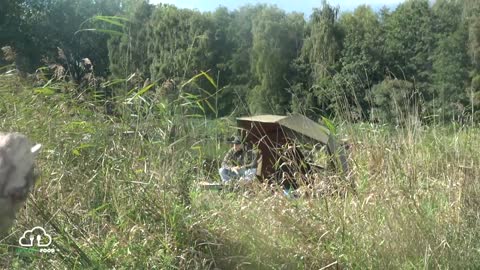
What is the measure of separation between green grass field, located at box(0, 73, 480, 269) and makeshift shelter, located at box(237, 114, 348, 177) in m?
0.62

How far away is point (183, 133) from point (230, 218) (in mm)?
687

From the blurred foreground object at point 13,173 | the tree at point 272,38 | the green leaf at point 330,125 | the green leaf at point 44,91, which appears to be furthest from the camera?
the tree at point 272,38

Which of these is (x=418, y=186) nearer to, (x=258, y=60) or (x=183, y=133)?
(x=183, y=133)

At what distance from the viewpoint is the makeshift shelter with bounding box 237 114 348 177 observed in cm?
440

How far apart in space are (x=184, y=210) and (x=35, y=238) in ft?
2.56

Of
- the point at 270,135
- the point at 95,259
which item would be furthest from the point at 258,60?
the point at 95,259

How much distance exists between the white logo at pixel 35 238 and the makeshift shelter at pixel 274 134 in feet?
5.92

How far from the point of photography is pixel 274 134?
4641 millimetres

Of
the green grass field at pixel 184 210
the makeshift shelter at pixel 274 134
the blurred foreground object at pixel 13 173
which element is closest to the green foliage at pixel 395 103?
the makeshift shelter at pixel 274 134

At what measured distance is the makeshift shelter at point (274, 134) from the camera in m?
4.40

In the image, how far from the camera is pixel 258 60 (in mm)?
27578

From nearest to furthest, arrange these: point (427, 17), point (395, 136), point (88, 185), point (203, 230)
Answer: point (203, 230)
point (88, 185)
point (395, 136)
point (427, 17)

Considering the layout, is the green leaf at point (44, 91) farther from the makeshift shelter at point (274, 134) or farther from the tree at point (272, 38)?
the tree at point (272, 38)

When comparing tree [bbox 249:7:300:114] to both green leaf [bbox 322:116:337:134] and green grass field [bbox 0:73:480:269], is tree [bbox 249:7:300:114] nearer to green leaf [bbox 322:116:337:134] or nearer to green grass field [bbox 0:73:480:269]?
green leaf [bbox 322:116:337:134]
